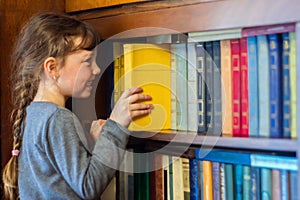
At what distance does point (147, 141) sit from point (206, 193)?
22 cm

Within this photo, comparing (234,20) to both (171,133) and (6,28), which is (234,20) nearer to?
(171,133)

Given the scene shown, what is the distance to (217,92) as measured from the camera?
3.59 feet

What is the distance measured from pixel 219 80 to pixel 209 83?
0.10 ft

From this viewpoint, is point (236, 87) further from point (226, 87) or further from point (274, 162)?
point (274, 162)

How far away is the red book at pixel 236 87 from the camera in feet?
3.45

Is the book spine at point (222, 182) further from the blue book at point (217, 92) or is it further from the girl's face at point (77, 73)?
the girl's face at point (77, 73)

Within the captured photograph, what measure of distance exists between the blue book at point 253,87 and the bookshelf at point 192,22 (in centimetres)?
5

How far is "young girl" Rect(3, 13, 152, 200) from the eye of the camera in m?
1.08

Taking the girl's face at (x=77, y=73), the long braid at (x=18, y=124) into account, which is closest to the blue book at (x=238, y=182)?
the girl's face at (x=77, y=73)

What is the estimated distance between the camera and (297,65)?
908 mm

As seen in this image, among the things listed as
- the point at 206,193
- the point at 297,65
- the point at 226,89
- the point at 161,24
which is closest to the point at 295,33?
the point at 297,65

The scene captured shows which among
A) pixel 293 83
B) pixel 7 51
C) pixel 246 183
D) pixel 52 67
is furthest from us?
pixel 7 51

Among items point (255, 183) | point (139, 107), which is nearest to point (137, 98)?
point (139, 107)

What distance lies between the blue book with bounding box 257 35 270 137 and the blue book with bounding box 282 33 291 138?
1.4 inches
